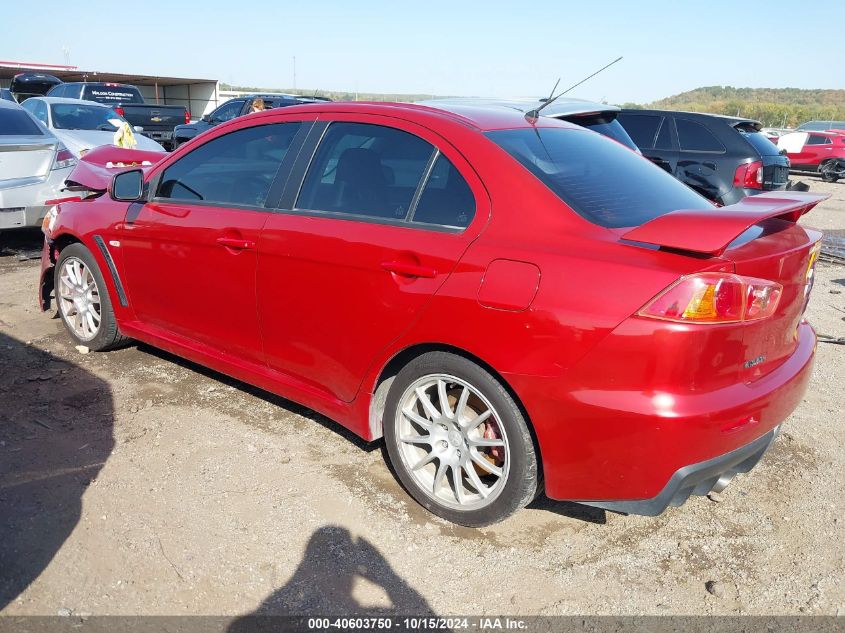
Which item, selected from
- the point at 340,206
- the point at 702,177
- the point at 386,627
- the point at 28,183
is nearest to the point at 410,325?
the point at 340,206

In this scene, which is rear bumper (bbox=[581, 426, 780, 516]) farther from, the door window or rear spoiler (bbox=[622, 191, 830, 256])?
the door window

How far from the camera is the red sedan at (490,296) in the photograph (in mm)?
2467

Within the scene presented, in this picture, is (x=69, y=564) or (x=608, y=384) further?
(x=69, y=564)

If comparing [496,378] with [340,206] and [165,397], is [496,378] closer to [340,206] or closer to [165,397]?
[340,206]

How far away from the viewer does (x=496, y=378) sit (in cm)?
279

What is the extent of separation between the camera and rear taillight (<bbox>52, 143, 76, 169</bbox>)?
25.9 feet

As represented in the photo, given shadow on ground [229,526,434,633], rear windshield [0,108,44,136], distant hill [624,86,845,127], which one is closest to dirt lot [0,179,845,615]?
shadow on ground [229,526,434,633]

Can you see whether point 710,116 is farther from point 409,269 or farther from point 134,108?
point 134,108

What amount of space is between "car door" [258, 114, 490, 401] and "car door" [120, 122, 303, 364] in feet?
0.54

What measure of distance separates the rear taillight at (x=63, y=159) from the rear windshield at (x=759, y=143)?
318 inches

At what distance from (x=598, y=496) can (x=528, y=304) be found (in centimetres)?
75

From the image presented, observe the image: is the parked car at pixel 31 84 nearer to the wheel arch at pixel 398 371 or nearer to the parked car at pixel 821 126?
the wheel arch at pixel 398 371

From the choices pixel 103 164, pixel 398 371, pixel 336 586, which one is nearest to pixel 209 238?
pixel 398 371

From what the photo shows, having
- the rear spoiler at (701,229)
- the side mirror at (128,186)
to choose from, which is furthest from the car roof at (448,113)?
the side mirror at (128,186)
